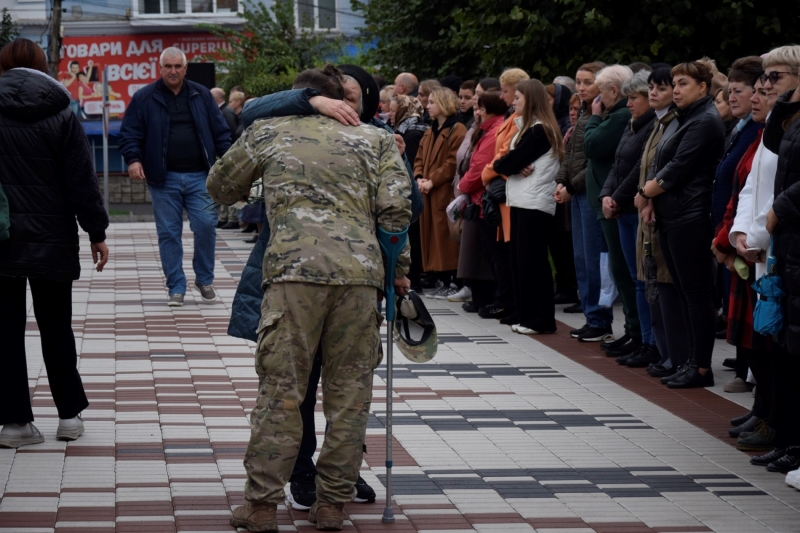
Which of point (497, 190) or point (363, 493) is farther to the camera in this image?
point (497, 190)

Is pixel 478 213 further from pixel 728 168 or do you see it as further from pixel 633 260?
pixel 728 168

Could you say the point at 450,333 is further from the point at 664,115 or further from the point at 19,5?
the point at 19,5

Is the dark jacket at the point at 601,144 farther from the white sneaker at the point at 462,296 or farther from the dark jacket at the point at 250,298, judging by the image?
the dark jacket at the point at 250,298

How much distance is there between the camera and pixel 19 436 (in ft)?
22.1

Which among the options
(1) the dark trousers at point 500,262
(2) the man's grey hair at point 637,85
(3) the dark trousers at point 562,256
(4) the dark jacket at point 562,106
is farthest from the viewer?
(3) the dark trousers at point 562,256

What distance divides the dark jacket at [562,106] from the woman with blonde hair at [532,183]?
28.4 inches

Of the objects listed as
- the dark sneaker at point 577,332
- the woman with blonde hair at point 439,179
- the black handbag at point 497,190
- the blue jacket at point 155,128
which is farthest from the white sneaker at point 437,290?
the dark sneaker at point 577,332

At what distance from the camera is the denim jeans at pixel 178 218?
1226cm

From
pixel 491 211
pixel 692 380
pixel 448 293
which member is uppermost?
pixel 491 211

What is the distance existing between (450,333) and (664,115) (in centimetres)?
314

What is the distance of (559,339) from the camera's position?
1063cm

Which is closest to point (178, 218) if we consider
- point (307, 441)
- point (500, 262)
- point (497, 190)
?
point (500, 262)

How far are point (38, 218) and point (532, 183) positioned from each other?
491 centimetres

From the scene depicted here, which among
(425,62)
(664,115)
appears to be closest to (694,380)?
(664,115)
